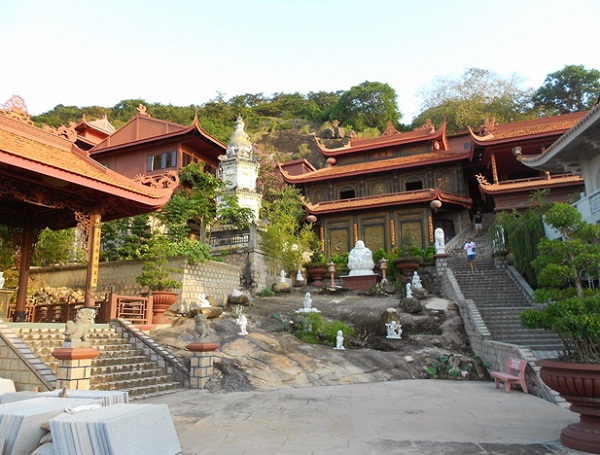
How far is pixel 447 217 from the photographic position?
1046 inches

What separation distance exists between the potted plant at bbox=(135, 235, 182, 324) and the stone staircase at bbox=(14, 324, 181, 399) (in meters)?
1.99

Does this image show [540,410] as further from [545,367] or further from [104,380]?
[104,380]

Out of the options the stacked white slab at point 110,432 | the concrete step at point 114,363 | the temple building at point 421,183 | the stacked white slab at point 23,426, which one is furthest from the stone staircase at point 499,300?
the stacked white slab at point 23,426

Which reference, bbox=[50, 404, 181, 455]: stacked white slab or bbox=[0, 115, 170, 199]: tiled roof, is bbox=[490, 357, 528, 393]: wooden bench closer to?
bbox=[50, 404, 181, 455]: stacked white slab

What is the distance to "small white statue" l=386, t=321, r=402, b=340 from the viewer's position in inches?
506

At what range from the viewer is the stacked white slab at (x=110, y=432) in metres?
3.54

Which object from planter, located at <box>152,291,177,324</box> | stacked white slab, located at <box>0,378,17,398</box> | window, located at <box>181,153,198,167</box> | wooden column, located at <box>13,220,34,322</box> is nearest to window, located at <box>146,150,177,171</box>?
window, located at <box>181,153,198,167</box>

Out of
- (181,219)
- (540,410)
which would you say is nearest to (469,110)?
(181,219)

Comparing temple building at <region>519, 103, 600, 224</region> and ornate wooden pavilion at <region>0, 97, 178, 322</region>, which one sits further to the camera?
temple building at <region>519, 103, 600, 224</region>

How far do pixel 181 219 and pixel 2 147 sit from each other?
335 inches

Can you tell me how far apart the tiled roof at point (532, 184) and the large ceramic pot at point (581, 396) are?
806 inches

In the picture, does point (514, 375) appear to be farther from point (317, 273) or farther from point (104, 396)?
point (317, 273)

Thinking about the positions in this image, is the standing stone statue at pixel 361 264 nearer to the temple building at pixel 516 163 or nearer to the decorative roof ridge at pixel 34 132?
the temple building at pixel 516 163

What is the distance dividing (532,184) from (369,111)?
32291 mm
